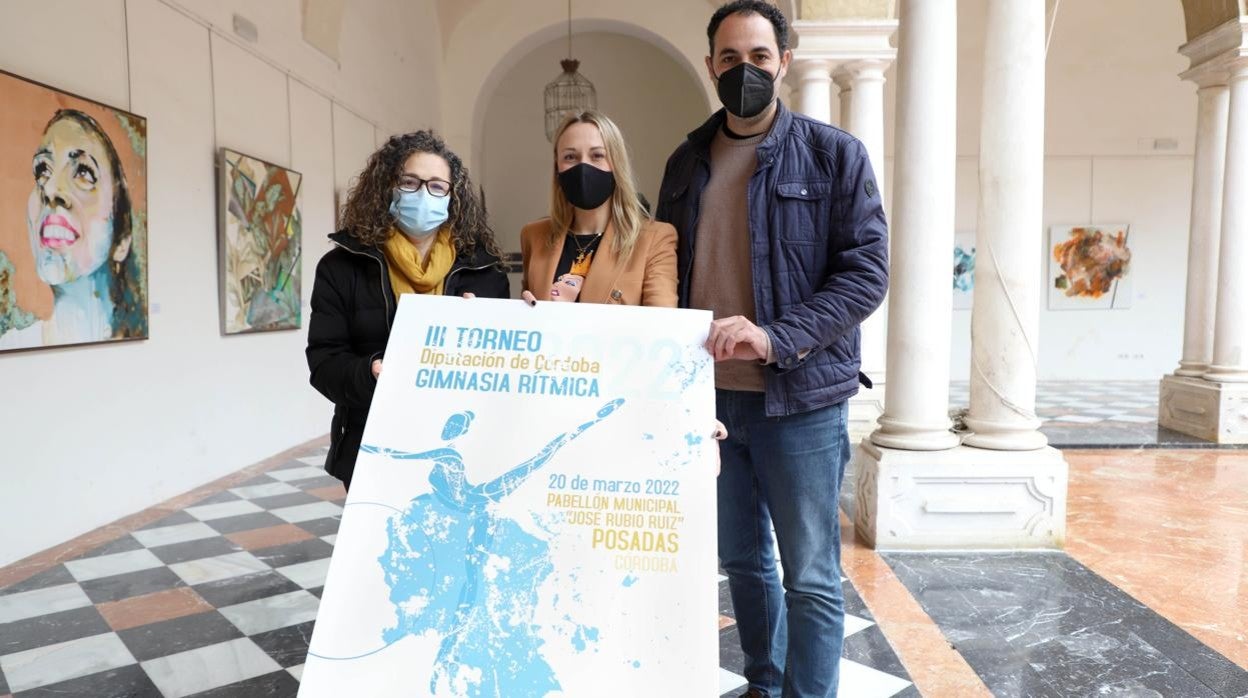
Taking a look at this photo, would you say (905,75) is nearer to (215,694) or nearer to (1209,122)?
(215,694)

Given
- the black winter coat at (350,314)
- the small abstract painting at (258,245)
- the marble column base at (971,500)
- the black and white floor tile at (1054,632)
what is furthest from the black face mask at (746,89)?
the small abstract painting at (258,245)

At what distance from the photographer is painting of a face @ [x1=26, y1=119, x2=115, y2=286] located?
4086mm

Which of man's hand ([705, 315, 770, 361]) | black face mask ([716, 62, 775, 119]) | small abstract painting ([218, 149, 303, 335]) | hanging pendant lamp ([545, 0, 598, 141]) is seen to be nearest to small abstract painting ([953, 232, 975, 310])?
hanging pendant lamp ([545, 0, 598, 141])

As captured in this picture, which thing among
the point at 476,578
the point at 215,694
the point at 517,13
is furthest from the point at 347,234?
the point at 517,13

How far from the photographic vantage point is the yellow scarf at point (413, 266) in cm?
205

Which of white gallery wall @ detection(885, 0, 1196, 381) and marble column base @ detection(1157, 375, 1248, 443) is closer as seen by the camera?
marble column base @ detection(1157, 375, 1248, 443)

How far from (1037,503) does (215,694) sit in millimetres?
3748

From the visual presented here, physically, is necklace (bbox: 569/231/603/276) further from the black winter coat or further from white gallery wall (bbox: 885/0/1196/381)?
white gallery wall (bbox: 885/0/1196/381)

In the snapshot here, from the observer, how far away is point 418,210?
80.5 inches

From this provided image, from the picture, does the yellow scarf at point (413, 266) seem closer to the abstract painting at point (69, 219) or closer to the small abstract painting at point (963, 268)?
the abstract painting at point (69, 219)

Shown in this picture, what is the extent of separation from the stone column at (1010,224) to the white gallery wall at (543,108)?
9.91 meters

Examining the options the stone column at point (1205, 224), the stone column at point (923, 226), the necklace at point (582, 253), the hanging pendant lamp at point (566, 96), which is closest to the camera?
the necklace at point (582, 253)

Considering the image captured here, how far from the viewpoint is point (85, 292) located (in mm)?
4410

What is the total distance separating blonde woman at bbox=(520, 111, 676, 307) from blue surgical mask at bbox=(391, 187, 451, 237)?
28 centimetres
